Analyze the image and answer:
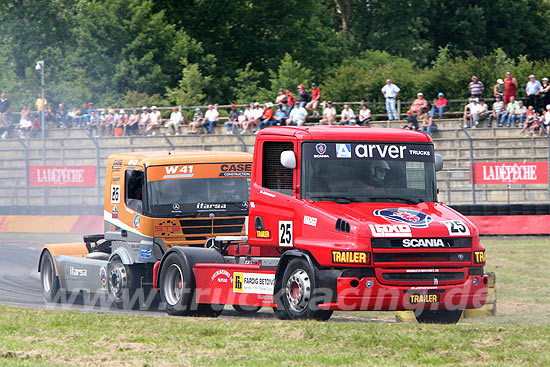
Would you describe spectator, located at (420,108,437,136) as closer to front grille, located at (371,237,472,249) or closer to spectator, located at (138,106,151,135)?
spectator, located at (138,106,151,135)

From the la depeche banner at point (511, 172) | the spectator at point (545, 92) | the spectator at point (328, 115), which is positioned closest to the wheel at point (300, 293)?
the la depeche banner at point (511, 172)

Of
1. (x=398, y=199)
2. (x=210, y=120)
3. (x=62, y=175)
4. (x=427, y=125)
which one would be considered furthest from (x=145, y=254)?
(x=210, y=120)

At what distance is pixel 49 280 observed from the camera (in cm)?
1738

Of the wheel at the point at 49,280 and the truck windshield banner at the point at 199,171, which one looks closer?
the truck windshield banner at the point at 199,171

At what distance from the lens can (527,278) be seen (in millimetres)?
19422

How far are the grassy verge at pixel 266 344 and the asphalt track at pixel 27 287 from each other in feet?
10.1

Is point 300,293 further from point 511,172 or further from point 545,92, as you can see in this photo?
point 545,92

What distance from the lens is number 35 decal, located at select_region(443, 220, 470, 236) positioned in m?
11.3

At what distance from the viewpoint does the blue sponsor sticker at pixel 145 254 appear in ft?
48.6

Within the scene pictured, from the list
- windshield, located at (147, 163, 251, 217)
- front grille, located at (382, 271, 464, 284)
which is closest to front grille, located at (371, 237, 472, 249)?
front grille, located at (382, 271, 464, 284)

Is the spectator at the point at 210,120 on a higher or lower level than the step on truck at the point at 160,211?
higher

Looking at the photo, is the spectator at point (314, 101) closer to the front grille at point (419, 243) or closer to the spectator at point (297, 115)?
the spectator at point (297, 115)

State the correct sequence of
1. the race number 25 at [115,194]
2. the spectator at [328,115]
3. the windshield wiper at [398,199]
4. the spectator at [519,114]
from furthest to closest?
the spectator at [328,115] → the spectator at [519,114] → the race number 25 at [115,194] → the windshield wiper at [398,199]

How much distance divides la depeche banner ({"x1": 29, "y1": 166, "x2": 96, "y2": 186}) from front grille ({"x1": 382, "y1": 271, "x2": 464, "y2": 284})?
22975 mm
